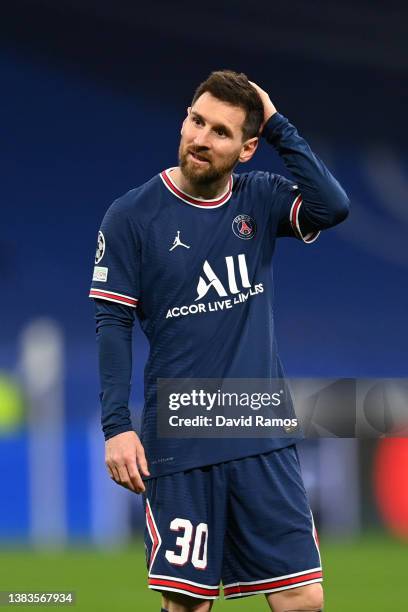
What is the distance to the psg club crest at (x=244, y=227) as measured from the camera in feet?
12.4

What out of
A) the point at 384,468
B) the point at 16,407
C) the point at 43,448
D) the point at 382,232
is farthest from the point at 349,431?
the point at 382,232

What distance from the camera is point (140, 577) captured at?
316 inches

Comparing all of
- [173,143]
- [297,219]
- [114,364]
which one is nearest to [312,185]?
[297,219]

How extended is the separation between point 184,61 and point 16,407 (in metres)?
6.24

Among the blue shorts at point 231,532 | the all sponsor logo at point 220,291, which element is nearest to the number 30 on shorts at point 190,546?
the blue shorts at point 231,532

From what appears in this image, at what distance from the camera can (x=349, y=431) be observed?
9695 mm

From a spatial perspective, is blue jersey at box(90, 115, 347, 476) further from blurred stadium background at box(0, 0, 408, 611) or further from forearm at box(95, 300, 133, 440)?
blurred stadium background at box(0, 0, 408, 611)

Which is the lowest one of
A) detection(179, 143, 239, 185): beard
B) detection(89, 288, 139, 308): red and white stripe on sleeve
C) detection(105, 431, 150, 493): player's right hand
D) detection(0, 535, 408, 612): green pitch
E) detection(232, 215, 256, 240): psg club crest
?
detection(0, 535, 408, 612): green pitch

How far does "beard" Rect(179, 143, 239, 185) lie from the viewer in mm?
3641

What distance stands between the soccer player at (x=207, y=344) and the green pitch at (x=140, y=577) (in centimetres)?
286

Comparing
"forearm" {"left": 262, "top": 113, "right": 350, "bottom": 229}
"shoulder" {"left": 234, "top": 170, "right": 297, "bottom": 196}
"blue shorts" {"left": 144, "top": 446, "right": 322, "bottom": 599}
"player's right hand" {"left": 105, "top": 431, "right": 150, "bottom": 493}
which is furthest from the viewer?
"shoulder" {"left": 234, "top": 170, "right": 297, "bottom": 196}

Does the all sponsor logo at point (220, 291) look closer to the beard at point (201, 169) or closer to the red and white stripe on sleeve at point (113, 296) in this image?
the red and white stripe on sleeve at point (113, 296)

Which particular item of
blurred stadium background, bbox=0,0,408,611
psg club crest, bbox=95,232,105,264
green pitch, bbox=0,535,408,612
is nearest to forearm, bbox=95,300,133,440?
psg club crest, bbox=95,232,105,264

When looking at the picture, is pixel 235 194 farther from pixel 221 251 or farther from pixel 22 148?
pixel 22 148
